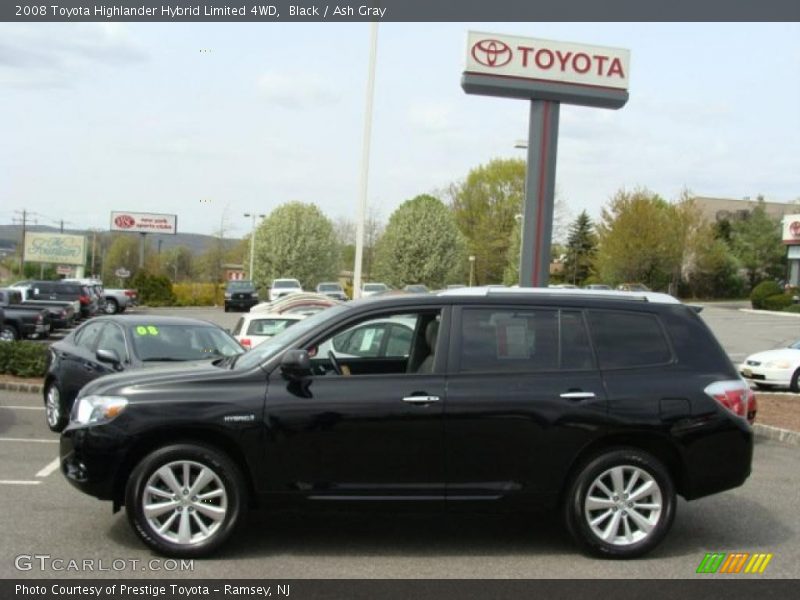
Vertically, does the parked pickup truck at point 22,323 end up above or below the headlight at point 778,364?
below

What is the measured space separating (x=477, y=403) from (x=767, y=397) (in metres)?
11.5

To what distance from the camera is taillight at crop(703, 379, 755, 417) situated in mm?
6242

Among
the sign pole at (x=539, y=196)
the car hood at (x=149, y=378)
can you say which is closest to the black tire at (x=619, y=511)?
the car hood at (x=149, y=378)

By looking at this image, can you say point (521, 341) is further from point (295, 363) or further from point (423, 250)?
point (423, 250)

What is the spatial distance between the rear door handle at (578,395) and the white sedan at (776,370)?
44.2 feet

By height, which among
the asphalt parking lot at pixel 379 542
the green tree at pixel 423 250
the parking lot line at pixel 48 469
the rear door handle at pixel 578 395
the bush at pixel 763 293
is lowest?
the parking lot line at pixel 48 469

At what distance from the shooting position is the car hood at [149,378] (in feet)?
19.4

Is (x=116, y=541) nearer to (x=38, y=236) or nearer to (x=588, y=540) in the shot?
(x=588, y=540)

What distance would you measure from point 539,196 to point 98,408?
11.8 metres

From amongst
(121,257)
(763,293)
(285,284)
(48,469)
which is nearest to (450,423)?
(48,469)

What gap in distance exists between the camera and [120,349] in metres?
10.2

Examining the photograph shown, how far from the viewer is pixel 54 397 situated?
1084 cm

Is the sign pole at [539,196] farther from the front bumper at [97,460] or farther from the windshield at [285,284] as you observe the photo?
the windshield at [285,284]

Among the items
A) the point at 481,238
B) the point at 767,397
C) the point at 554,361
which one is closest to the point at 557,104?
the point at 767,397
